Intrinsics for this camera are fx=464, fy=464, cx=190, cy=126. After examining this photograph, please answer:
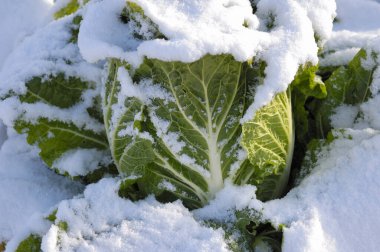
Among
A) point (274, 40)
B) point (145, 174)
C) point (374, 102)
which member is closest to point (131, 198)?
point (145, 174)

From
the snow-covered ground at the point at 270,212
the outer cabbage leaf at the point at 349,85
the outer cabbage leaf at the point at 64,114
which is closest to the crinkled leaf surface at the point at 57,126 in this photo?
the outer cabbage leaf at the point at 64,114

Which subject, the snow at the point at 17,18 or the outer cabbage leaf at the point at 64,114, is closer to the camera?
the outer cabbage leaf at the point at 64,114

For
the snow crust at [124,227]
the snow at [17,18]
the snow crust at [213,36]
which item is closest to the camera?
the snow crust at [213,36]

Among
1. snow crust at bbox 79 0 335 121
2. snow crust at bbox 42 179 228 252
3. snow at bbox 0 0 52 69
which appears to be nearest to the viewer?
snow crust at bbox 79 0 335 121

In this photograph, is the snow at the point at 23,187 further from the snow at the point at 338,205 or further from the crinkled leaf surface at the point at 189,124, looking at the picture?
the snow at the point at 338,205

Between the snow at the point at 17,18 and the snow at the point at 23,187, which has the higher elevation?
the snow at the point at 17,18

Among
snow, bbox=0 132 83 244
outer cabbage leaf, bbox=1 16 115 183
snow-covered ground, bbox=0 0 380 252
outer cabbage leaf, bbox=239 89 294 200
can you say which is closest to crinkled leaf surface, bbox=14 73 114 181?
outer cabbage leaf, bbox=1 16 115 183

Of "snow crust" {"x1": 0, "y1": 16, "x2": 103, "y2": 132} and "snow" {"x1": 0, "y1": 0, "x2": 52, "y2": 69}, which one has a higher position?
"snow crust" {"x1": 0, "y1": 16, "x2": 103, "y2": 132}

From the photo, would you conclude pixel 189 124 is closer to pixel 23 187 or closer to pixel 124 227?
pixel 124 227

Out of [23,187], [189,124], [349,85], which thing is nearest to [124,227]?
[189,124]

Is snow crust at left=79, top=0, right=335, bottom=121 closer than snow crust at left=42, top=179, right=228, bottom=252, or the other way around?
snow crust at left=79, top=0, right=335, bottom=121

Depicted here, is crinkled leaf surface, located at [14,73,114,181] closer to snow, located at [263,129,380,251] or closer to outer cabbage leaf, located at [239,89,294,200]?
outer cabbage leaf, located at [239,89,294,200]

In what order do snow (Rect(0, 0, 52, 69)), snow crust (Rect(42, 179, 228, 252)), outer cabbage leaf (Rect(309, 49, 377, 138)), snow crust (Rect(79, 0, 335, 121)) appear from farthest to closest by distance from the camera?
snow (Rect(0, 0, 52, 69))
outer cabbage leaf (Rect(309, 49, 377, 138))
snow crust (Rect(42, 179, 228, 252))
snow crust (Rect(79, 0, 335, 121))
